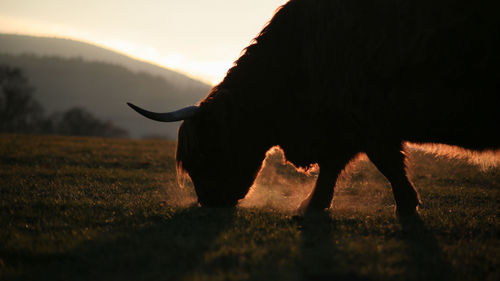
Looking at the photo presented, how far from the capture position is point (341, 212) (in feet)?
17.1

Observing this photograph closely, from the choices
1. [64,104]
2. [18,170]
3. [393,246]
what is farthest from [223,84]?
[64,104]

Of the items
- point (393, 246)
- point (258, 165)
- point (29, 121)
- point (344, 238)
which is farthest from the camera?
point (29, 121)

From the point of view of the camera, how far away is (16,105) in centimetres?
4884

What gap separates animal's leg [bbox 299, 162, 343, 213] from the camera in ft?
18.7

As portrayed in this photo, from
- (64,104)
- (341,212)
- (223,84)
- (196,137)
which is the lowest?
(64,104)

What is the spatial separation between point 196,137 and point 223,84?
98 centimetres

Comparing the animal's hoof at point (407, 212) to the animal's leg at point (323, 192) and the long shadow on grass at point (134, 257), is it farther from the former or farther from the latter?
the long shadow on grass at point (134, 257)

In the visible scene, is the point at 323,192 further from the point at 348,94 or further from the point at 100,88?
the point at 100,88

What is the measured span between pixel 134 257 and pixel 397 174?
3.08 meters

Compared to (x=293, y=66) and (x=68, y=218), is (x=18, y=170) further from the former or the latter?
(x=293, y=66)

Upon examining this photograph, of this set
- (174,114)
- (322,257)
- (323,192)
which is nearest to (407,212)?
(323,192)

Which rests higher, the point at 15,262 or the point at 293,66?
the point at 293,66

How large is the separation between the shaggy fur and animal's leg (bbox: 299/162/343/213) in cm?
1

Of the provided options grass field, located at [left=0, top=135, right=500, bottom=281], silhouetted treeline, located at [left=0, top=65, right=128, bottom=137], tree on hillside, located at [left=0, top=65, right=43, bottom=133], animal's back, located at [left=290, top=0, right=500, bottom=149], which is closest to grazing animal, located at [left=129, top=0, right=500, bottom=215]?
animal's back, located at [left=290, top=0, right=500, bottom=149]
